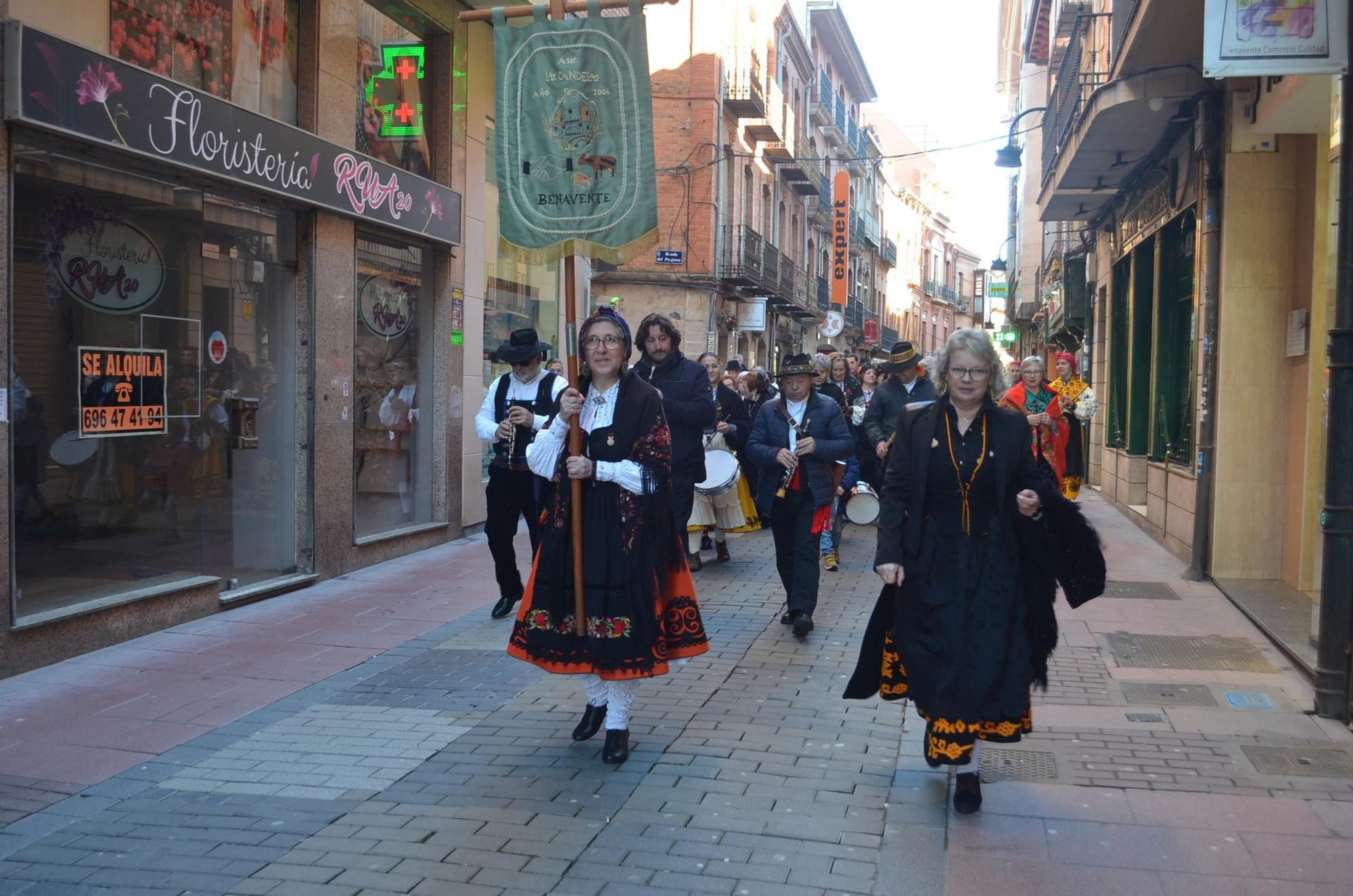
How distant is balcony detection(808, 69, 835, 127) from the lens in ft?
128

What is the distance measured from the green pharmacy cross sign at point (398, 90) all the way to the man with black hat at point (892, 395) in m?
4.95

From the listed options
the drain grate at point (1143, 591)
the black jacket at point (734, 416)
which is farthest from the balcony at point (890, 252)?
the drain grate at point (1143, 591)

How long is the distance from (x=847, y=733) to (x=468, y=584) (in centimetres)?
492

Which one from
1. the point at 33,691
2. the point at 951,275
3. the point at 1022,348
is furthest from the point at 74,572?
the point at 951,275

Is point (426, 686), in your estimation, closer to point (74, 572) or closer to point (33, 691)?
point (33, 691)

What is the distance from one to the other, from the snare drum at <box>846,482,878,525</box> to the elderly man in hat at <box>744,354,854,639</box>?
0.43 metres

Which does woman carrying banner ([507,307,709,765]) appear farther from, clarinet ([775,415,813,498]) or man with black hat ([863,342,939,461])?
man with black hat ([863,342,939,461])

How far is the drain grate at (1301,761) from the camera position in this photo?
16.4ft

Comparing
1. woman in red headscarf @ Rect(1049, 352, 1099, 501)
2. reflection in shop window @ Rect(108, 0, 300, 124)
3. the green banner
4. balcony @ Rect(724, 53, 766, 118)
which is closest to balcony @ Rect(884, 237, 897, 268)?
balcony @ Rect(724, 53, 766, 118)

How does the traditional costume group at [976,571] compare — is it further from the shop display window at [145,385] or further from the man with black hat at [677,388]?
the shop display window at [145,385]

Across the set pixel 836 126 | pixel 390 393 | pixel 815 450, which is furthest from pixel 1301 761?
pixel 836 126

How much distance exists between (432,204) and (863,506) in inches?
208

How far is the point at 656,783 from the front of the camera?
4.88m

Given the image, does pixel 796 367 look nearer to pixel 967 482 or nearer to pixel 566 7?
pixel 566 7
